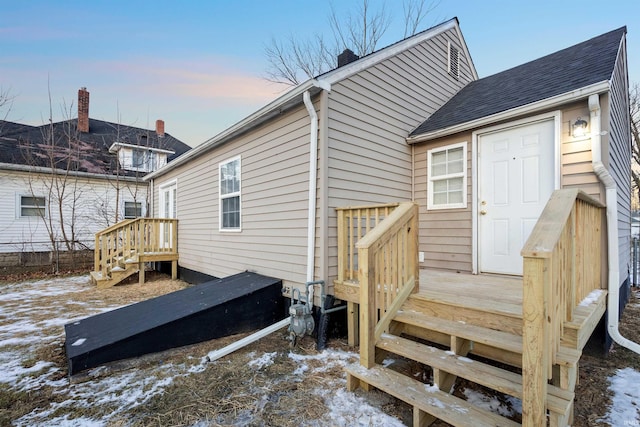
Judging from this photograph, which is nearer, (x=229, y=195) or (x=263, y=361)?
(x=263, y=361)

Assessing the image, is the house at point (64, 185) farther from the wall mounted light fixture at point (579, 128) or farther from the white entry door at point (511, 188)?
the wall mounted light fixture at point (579, 128)

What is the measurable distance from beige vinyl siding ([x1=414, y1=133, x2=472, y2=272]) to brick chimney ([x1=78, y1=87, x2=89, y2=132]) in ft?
47.3

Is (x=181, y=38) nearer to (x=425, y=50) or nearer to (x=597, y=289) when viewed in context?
(x=425, y=50)

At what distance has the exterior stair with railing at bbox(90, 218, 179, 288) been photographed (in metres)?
7.04

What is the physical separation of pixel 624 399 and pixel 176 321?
4241 millimetres

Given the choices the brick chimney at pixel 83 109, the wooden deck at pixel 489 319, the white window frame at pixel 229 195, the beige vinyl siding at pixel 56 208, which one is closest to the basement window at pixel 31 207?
the beige vinyl siding at pixel 56 208

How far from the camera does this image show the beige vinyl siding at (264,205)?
398cm

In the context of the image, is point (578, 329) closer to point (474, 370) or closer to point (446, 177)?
point (474, 370)

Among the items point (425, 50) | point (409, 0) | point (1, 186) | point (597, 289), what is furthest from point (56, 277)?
point (409, 0)

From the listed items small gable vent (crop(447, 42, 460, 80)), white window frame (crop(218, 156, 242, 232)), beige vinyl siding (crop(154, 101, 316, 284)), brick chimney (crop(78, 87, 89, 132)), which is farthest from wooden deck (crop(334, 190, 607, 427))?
brick chimney (crop(78, 87, 89, 132))

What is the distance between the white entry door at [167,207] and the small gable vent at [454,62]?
7.58 metres

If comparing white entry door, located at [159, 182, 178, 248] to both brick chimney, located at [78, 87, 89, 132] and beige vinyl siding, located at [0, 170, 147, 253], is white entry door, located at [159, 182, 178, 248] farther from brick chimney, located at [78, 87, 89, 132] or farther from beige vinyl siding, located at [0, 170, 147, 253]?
brick chimney, located at [78, 87, 89, 132]

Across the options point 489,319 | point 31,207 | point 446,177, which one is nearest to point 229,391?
point 489,319

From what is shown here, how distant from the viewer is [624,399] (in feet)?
7.75
